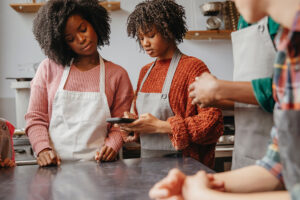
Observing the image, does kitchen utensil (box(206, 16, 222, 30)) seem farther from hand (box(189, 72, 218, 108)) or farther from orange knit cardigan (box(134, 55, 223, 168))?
hand (box(189, 72, 218, 108))

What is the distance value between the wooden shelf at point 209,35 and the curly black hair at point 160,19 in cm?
133

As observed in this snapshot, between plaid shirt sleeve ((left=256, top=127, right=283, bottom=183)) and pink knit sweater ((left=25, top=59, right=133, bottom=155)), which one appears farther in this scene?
pink knit sweater ((left=25, top=59, right=133, bottom=155))

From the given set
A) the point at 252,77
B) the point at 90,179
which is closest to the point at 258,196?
the point at 252,77

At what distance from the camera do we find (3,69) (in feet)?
8.08

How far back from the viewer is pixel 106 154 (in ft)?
3.53

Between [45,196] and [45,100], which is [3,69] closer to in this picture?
[45,100]

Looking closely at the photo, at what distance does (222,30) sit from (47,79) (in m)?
1.80

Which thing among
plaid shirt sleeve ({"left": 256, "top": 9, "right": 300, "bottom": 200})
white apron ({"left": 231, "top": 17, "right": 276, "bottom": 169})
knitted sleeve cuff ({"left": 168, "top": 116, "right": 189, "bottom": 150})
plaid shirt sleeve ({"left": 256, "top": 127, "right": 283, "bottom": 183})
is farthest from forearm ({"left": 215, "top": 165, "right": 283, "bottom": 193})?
knitted sleeve cuff ({"left": 168, "top": 116, "right": 189, "bottom": 150})

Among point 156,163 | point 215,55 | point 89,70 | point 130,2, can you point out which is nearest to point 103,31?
point 89,70

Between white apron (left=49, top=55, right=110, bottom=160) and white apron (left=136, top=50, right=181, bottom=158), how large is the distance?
158 millimetres

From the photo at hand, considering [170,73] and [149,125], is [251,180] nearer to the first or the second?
[149,125]

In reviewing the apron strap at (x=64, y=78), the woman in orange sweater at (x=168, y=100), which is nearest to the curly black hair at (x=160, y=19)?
the woman in orange sweater at (x=168, y=100)

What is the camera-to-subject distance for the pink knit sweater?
43.3 inches

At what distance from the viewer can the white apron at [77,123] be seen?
1.11 m
